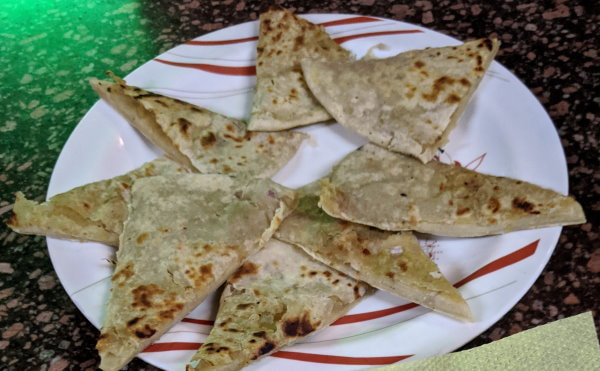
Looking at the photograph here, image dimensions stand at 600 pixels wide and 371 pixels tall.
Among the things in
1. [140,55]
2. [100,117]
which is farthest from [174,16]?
[100,117]

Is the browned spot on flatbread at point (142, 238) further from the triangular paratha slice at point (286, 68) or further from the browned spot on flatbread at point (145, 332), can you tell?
the triangular paratha slice at point (286, 68)

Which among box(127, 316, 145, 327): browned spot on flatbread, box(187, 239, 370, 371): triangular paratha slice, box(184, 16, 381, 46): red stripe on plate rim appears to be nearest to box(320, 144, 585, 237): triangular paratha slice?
box(187, 239, 370, 371): triangular paratha slice

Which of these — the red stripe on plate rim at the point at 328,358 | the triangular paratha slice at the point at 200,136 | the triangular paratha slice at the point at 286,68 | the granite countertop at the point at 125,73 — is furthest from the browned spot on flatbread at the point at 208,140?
the red stripe on plate rim at the point at 328,358

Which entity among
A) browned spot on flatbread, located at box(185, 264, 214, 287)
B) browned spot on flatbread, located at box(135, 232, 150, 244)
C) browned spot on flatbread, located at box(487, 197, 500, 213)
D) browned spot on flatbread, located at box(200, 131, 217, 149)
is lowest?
browned spot on flatbread, located at box(185, 264, 214, 287)

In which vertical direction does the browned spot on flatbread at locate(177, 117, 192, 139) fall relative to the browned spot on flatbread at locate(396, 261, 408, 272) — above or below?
above

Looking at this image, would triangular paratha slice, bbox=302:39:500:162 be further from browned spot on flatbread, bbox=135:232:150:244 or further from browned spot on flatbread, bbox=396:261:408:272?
browned spot on flatbread, bbox=135:232:150:244

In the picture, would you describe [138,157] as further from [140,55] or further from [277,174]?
[140,55]

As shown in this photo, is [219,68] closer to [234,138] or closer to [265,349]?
[234,138]

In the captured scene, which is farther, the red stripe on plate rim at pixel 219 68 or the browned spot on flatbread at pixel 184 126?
the red stripe on plate rim at pixel 219 68
